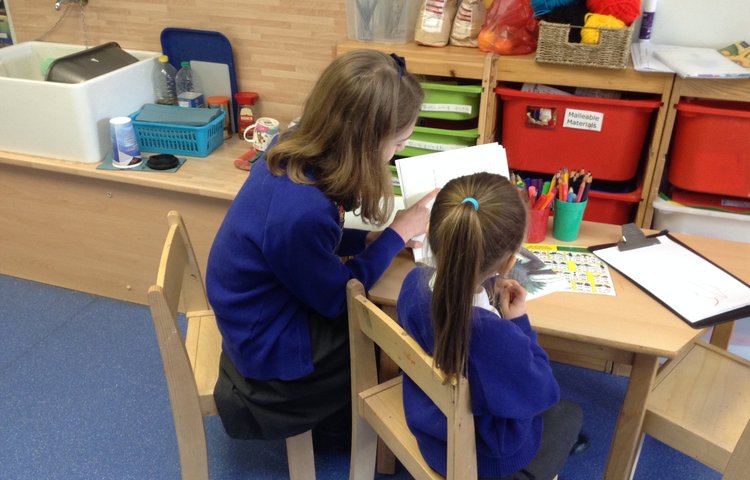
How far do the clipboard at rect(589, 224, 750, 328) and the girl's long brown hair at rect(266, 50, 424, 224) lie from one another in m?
0.56

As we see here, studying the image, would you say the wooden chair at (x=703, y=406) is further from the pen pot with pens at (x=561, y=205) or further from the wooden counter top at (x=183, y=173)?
the wooden counter top at (x=183, y=173)

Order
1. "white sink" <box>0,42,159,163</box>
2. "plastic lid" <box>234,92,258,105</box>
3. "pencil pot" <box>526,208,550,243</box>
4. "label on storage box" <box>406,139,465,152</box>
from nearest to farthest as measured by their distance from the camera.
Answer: "pencil pot" <box>526,208,550,243</box> < "label on storage box" <box>406,139,465,152</box> < "white sink" <box>0,42,159,163</box> < "plastic lid" <box>234,92,258,105</box>

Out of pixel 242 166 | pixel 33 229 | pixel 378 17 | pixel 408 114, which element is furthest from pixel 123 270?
pixel 408 114

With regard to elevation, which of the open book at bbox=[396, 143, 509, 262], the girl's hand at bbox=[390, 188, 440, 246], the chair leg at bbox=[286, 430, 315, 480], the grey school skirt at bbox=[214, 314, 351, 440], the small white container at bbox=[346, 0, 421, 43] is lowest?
the chair leg at bbox=[286, 430, 315, 480]

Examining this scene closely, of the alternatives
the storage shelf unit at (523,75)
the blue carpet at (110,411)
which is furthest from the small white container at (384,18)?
the blue carpet at (110,411)

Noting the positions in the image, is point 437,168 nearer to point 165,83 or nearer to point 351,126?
point 351,126

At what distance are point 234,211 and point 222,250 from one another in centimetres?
8

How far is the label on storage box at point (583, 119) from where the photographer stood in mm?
1763

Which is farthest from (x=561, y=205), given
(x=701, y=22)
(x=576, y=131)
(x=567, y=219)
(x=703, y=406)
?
(x=701, y=22)

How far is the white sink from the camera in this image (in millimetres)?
2055

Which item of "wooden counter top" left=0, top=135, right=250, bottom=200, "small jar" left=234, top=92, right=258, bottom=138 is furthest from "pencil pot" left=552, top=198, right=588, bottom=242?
"small jar" left=234, top=92, right=258, bottom=138

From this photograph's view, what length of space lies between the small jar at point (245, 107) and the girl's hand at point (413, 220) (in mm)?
1108

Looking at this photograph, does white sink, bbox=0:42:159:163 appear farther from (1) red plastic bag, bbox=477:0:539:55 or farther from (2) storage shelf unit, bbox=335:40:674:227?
(1) red plastic bag, bbox=477:0:539:55

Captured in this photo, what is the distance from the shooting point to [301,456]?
154cm
